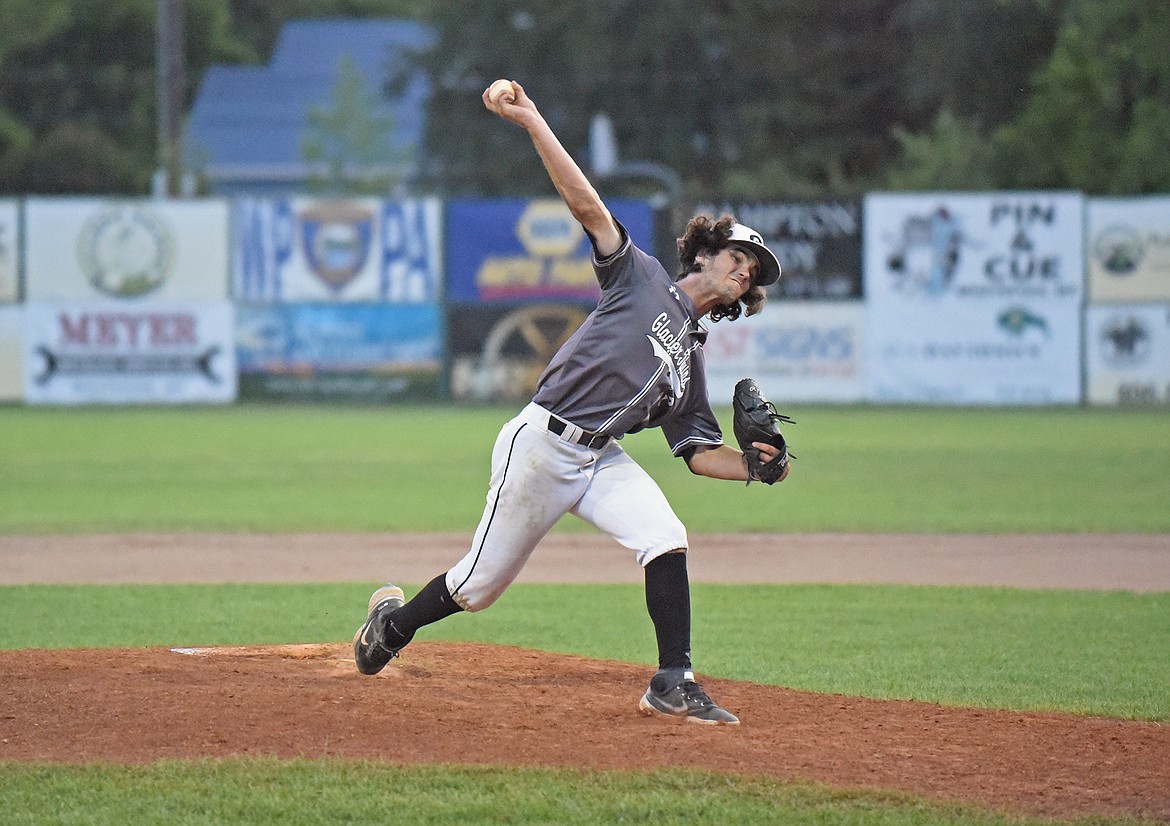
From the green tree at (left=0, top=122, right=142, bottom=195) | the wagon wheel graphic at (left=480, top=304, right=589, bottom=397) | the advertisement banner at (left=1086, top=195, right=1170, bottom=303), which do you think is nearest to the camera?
the advertisement banner at (left=1086, top=195, right=1170, bottom=303)

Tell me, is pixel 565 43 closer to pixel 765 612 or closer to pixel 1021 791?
pixel 765 612

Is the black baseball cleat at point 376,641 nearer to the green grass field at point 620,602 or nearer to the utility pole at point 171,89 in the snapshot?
the green grass field at point 620,602

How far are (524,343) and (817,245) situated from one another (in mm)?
4801

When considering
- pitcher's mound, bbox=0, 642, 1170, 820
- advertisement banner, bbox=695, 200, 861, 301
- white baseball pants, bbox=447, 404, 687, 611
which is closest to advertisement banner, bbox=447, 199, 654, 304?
advertisement banner, bbox=695, 200, 861, 301

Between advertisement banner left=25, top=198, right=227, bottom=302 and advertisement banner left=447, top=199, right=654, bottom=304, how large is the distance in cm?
374

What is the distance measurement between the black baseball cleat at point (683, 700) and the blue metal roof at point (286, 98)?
1874 inches

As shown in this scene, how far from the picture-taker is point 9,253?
25.7 m

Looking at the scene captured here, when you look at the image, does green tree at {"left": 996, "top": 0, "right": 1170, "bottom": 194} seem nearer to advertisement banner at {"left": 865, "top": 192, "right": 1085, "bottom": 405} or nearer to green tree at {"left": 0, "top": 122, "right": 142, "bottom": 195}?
advertisement banner at {"left": 865, "top": 192, "right": 1085, "bottom": 405}

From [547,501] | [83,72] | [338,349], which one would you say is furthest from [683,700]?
[83,72]

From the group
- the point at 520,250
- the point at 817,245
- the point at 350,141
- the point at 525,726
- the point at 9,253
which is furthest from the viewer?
the point at 350,141

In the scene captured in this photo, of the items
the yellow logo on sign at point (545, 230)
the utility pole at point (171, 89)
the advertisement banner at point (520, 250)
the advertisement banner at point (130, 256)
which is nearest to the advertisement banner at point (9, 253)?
the advertisement banner at point (130, 256)

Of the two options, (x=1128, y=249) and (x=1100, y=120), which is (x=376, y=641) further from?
(x=1100, y=120)

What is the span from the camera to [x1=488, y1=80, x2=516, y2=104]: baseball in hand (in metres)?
5.12

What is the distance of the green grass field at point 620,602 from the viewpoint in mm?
4461
